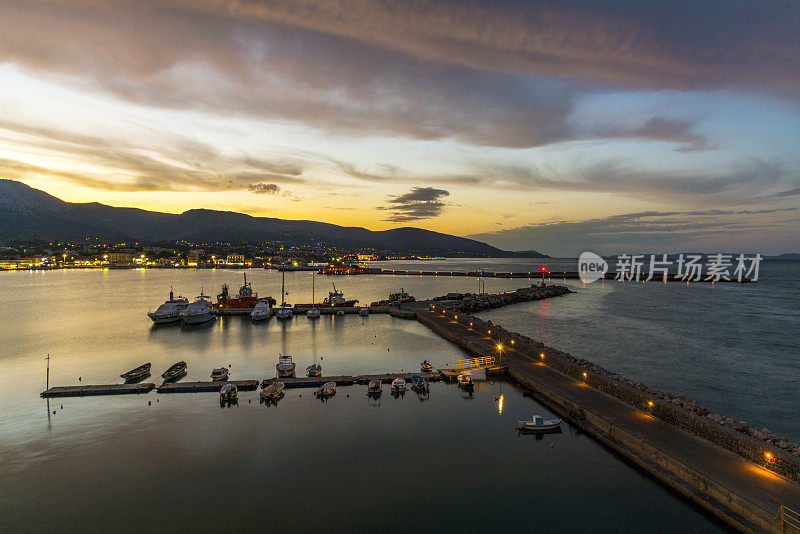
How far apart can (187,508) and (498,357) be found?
84.2ft

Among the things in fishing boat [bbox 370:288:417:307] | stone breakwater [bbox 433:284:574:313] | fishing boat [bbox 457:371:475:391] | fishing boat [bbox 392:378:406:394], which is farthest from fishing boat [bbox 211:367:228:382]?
fishing boat [bbox 370:288:417:307]

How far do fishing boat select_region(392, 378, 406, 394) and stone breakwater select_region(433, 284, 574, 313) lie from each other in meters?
39.2

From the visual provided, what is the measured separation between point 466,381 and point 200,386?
20054mm

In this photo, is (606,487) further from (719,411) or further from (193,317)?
(193,317)

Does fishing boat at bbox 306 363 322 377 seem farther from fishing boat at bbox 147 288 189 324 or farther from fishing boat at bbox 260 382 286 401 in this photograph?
fishing boat at bbox 147 288 189 324

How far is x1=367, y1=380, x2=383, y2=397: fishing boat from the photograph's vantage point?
28.6 m

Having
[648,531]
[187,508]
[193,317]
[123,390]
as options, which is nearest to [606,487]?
[648,531]

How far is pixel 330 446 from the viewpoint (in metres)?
21.3

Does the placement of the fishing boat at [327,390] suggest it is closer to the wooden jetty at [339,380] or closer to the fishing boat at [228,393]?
the wooden jetty at [339,380]

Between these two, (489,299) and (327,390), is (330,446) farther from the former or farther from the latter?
(489,299)

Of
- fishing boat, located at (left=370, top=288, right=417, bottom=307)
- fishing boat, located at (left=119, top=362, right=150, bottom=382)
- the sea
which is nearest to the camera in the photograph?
the sea

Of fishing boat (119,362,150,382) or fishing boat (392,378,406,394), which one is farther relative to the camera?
fishing boat (119,362,150,382)

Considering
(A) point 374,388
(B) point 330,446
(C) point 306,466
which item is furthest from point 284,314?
(C) point 306,466

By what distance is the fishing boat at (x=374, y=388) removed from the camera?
28.6m
